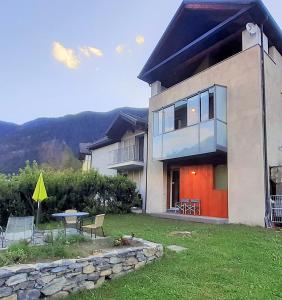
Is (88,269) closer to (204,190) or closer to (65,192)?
(204,190)

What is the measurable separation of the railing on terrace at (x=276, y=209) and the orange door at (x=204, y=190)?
2792mm

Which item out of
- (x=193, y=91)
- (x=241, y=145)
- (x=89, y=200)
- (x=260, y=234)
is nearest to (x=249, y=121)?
(x=241, y=145)

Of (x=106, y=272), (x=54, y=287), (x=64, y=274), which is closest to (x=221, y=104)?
(x=106, y=272)

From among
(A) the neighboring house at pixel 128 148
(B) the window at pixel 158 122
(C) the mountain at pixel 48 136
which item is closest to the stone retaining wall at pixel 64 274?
(B) the window at pixel 158 122

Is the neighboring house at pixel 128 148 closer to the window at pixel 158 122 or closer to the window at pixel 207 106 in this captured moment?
the window at pixel 158 122

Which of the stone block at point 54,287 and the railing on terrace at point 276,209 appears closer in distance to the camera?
the stone block at point 54,287

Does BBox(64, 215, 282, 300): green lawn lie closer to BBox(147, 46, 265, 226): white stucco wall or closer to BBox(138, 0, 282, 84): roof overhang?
BBox(147, 46, 265, 226): white stucco wall

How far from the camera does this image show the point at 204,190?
16.8 meters

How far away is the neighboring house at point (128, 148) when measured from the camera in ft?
70.3

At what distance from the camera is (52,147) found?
8006 cm

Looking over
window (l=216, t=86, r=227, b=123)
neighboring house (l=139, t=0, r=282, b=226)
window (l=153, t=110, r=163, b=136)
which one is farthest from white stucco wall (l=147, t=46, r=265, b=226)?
window (l=153, t=110, r=163, b=136)

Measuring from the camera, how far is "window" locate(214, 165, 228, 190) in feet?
52.5

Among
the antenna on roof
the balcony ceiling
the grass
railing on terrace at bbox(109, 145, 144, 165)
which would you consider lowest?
the grass

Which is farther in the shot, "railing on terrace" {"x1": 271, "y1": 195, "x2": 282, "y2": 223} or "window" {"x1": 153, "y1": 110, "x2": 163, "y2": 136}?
"window" {"x1": 153, "y1": 110, "x2": 163, "y2": 136}
